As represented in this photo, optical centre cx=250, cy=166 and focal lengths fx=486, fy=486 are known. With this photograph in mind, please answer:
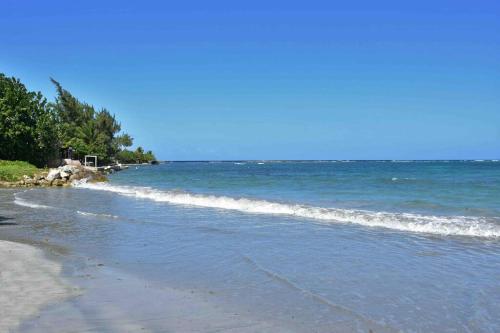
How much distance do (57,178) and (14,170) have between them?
3.53 metres

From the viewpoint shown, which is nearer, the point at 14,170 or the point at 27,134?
the point at 14,170

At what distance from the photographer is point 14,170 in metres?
41.1

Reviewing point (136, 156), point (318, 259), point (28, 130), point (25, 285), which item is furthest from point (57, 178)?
point (136, 156)

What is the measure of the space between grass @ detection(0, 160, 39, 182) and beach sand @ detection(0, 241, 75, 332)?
3240cm

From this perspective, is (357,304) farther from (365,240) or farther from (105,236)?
(105,236)

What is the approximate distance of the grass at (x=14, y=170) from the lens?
3916cm

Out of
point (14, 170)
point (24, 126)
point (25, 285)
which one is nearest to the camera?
point (25, 285)

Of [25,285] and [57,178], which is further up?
[57,178]

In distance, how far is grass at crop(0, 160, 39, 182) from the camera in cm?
3916

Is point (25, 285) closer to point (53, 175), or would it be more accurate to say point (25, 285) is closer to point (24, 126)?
point (53, 175)

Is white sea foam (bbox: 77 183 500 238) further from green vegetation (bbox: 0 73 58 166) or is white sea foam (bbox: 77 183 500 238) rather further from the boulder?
green vegetation (bbox: 0 73 58 166)

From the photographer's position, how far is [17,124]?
159 ft

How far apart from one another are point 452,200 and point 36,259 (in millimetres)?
21201

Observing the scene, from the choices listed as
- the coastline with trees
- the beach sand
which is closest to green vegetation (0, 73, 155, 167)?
the coastline with trees
